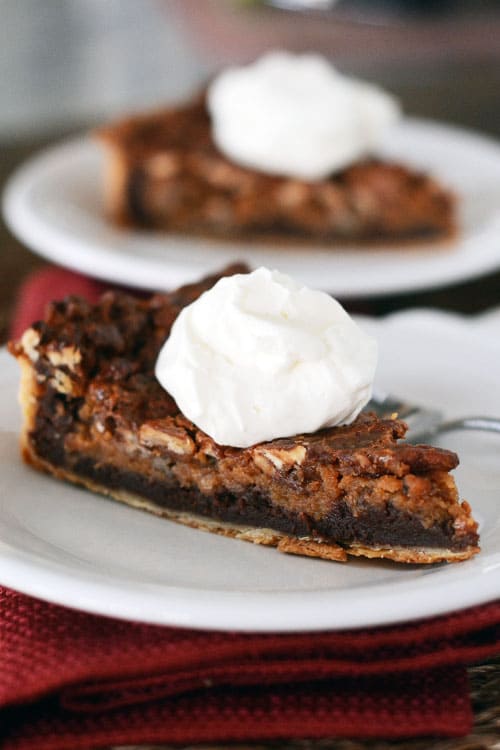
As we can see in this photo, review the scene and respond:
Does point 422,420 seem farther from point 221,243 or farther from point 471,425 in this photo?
point 221,243

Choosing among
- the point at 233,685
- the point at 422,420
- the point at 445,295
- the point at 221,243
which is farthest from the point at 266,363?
the point at 221,243

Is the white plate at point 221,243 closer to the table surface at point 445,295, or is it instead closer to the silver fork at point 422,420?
the table surface at point 445,295

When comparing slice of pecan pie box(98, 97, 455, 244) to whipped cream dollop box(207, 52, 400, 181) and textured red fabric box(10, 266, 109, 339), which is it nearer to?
whipped cream dollop box(207, 52, 400, 181)

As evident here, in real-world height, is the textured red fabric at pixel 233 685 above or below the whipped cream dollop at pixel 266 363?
below

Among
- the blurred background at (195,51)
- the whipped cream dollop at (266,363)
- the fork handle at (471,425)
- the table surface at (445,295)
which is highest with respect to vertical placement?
the whipped cream dollop at (266,363)

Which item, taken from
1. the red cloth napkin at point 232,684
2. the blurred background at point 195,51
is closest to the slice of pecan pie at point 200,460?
the red cloth napkin at point 232,684

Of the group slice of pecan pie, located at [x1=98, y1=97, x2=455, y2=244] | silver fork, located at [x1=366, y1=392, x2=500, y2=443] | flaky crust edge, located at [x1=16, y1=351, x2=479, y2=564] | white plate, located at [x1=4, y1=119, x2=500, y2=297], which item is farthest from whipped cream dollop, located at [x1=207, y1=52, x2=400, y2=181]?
flaky crust edge, located at [x1=16, y1=351, x2=479, y2=564]

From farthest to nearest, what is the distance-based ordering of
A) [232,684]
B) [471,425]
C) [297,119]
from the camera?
[297,119] < [471,425] < [232,684]
